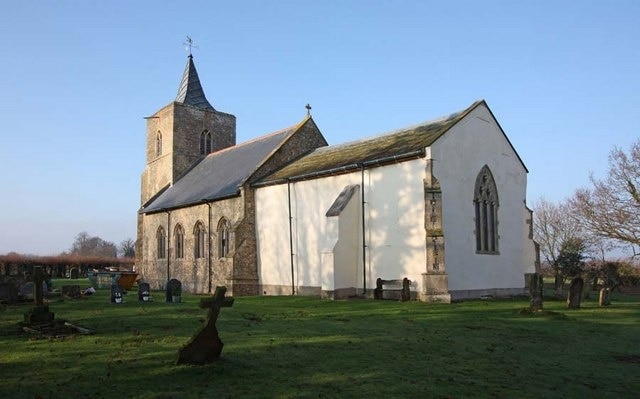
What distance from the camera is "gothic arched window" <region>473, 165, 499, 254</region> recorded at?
2465 cm

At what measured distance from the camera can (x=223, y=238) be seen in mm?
31109

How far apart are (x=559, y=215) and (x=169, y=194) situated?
4421cm

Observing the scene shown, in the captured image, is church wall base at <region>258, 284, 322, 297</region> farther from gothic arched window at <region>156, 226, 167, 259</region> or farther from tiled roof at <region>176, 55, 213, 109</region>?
tiled roof at <region>176, 55, 213, 109</region>

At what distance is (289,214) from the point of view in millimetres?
27406

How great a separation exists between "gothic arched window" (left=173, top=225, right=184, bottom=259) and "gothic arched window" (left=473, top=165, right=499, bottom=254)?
793 inches

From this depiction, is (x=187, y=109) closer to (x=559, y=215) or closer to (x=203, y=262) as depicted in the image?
(x=203, y=262)

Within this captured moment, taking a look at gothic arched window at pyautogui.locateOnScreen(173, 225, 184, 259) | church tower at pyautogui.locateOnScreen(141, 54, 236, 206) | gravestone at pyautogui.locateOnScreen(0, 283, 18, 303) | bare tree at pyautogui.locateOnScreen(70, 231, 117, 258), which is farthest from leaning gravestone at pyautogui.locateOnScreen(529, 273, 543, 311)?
bare tree at pyautogui.locateOnScreen(70, 231, 117, 258)

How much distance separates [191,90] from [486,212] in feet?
99.3

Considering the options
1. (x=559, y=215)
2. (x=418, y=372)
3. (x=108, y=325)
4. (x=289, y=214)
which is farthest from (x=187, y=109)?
(x=559, y=215)

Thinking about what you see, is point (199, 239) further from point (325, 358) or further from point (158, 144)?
point (325, 358)

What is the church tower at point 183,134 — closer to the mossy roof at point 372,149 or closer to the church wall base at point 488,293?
the mossy roof at point 372,149

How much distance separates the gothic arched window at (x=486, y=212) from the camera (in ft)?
80.9

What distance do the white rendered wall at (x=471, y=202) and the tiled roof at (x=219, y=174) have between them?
11.5m

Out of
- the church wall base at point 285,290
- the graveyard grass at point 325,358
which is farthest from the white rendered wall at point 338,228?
the graveyard grass at point 325,358
